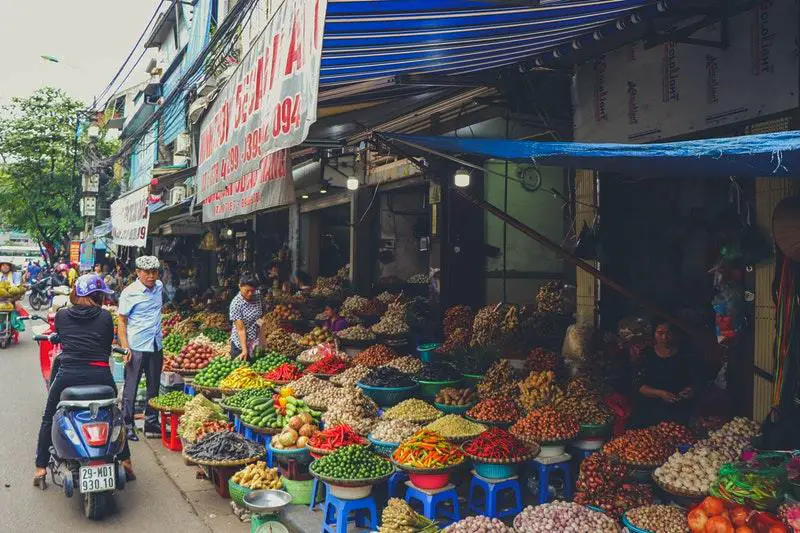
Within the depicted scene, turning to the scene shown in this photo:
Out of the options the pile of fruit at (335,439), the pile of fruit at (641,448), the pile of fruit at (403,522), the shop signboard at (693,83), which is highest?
the shop signboard at (693,83)

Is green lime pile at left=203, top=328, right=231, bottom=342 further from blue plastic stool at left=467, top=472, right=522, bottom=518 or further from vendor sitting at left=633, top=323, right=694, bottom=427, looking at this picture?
vendor sitting at left=633, top=323, right=694, bottom=427

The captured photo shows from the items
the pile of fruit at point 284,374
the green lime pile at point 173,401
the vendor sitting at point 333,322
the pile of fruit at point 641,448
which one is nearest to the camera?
the pile of fruit at point 641,448

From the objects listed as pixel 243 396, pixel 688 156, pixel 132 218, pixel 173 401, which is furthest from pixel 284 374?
pixel 132 218

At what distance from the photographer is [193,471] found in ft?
23.5

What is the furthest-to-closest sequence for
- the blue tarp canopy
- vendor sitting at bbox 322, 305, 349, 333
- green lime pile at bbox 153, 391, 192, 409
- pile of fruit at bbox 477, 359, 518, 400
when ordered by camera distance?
vendor sitting at bbox 322, 305, 349, 333 < green lime pile at bbox 153, 391, 192, 409 < pile of fruit at bbox 477, 359, 518, 400 < the blue tarp canopy

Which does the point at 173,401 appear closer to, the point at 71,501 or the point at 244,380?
the point at 244,380

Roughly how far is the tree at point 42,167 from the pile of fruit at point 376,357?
29583 millimetres

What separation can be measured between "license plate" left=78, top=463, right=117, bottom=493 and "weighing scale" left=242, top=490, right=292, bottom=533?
1.42 m

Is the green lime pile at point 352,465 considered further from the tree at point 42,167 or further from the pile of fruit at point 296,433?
the tree at point 42,167

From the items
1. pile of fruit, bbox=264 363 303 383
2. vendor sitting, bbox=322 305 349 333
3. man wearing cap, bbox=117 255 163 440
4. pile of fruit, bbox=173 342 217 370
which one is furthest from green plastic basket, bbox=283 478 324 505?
vendor sitting, bbox=322 305 349 333

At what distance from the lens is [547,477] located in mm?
5504

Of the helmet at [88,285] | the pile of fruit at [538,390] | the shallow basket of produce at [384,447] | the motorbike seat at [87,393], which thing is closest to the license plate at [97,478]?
the motorbike seat at [87,393]

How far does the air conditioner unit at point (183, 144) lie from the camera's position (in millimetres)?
24275

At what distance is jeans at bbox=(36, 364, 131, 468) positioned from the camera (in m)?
5.73
